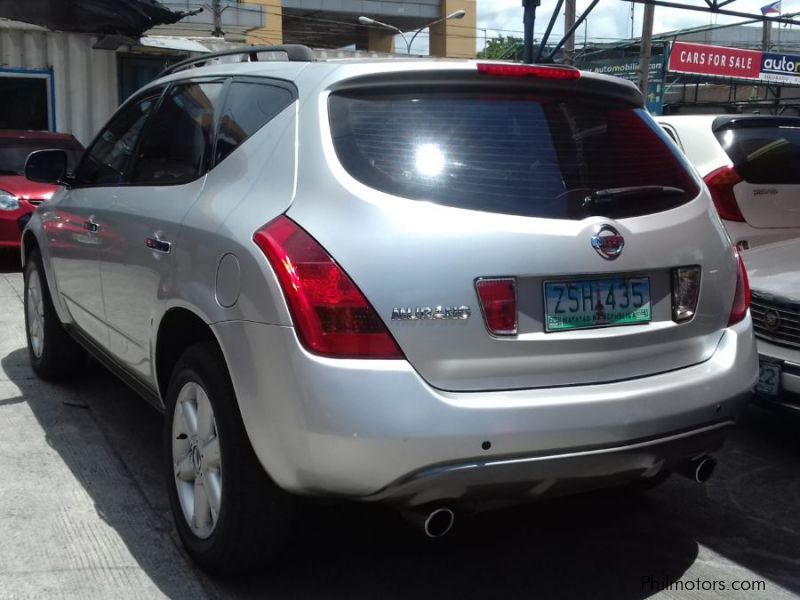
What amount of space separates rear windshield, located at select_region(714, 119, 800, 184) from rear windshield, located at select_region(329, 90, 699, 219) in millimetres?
3793

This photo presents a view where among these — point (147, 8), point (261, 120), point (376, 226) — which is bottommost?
point (376, 226)

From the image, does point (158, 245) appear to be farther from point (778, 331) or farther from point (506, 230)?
point (778, 331)

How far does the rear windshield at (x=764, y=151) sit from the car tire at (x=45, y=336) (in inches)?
180

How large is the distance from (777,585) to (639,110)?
1747 millimetres

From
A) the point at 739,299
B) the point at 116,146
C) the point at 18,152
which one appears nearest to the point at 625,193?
the point at 739,299

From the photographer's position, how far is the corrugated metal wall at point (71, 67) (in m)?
17.1

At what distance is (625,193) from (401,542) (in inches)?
60.5

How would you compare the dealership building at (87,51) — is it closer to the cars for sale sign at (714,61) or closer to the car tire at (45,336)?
the car tire at (45,336)

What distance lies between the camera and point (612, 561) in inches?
134

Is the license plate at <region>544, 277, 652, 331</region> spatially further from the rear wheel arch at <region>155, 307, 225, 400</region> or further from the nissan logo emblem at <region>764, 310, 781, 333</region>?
the nissan logo emblem at <region>764, 310, 781, 333</region>

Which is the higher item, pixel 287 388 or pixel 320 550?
pixel 287 388

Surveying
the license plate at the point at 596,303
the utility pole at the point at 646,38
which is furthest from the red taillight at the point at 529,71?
the utility pole at the point at 646,38

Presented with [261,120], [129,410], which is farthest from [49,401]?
[261,120]

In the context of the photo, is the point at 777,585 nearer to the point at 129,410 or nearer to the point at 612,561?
the point at 612,561
